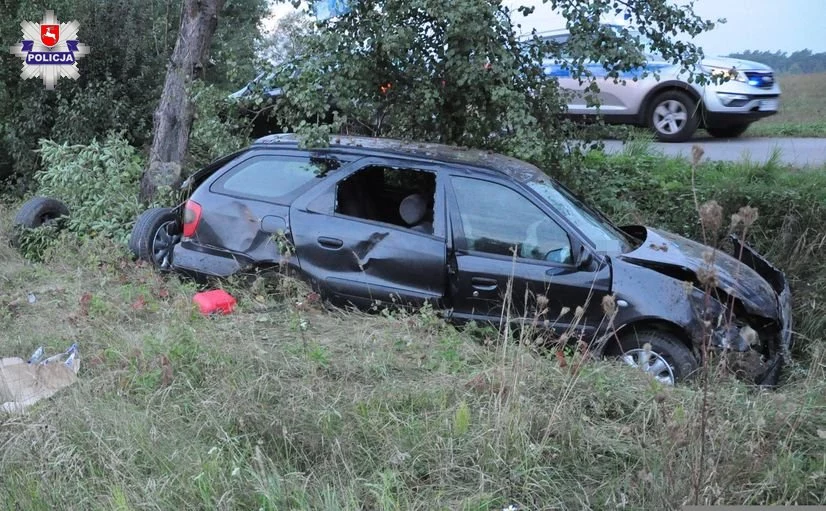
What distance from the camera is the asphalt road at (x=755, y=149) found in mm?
8887

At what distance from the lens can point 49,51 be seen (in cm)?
1116

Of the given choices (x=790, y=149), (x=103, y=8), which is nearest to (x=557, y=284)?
(x=790, y=149)

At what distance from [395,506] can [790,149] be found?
8.96m

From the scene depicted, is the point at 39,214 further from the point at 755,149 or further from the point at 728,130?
the point at 728,130

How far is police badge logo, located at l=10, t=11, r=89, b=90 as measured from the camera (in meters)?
11.0

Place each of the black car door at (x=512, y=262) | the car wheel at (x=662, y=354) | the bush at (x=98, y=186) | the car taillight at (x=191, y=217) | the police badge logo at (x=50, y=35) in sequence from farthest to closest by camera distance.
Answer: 1. the police badge logo at (x=50, y=35)
2. the bush at (x=98, y=186)
3. the car taillight at (x=191, y=217)
4. the black car door at (x=512, y=262)
5. the car wheel at (x=662, y=354)

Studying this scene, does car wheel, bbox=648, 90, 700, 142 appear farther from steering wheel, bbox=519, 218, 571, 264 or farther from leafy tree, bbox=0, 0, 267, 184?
steering wheel, bbox=519, 218, 571, 264

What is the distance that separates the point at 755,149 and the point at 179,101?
7617 millimetres

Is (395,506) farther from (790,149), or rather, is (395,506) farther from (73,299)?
(790,149)

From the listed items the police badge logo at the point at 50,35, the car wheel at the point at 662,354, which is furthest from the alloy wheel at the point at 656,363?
the police badge logo at the point at 50,35

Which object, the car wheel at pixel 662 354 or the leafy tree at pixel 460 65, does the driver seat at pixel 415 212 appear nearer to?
the leafy tree at pixel 460 65

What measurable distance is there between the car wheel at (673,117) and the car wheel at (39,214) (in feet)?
26.9

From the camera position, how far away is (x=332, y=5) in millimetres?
6738

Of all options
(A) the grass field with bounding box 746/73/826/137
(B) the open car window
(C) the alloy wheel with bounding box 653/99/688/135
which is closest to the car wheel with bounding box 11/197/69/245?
(B) the open car window
